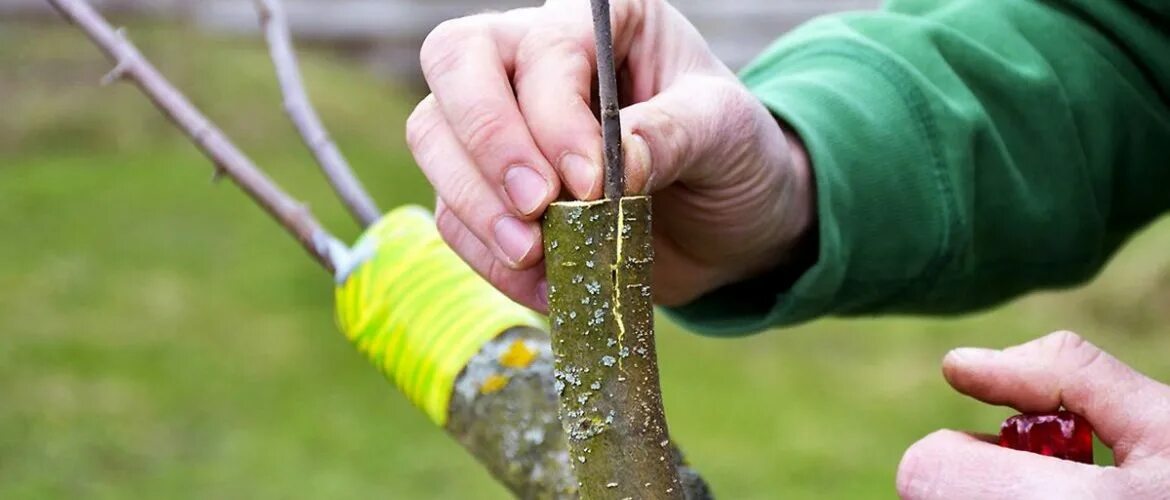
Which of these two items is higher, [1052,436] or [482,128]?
[482,128]

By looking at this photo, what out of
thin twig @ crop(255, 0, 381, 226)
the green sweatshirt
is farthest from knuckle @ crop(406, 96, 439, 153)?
the green sweatshirt

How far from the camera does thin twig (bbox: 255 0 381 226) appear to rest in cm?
82

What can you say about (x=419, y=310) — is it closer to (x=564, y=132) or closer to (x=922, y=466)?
(x=564, y=132)

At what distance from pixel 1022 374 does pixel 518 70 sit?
287 millimetres

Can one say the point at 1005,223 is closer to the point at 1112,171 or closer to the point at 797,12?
the point at 1112,171

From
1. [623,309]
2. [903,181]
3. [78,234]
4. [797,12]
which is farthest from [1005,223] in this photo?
[797,12]

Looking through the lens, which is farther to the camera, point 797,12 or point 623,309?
point 797,12

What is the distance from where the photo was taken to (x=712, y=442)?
2477 mm

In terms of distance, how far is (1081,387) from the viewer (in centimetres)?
58

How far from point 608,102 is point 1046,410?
24 cm

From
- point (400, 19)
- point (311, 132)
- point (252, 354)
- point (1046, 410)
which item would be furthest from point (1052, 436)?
point (400, 19)

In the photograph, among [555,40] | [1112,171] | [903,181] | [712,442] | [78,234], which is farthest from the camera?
[78,234]

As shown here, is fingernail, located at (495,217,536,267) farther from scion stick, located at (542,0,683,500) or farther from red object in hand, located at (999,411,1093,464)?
red object in hand, located at (999,411,1093,464)

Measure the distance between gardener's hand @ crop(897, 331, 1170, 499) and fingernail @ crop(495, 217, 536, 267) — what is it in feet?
0.65
